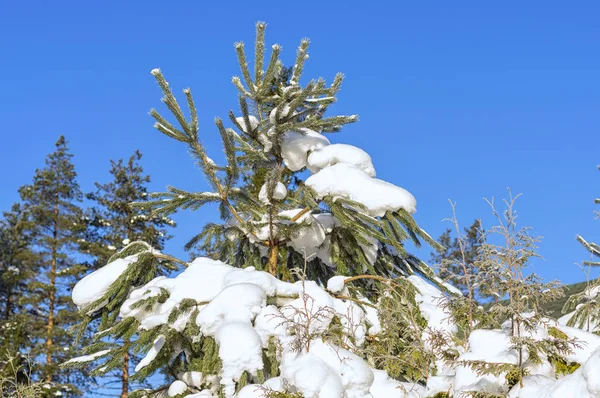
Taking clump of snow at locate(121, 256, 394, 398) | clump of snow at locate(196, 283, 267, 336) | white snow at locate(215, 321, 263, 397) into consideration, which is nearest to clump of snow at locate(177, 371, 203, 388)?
clump of snow at locate(121, 256, 394, 398)

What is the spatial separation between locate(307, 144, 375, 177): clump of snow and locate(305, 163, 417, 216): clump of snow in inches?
13.2

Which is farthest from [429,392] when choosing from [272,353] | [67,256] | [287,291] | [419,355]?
[67,256]

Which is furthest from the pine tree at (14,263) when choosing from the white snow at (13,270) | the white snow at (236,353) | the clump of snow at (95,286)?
the white snow at (236,353)

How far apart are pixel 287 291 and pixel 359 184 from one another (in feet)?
5.29

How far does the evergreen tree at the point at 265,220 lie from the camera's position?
275 inches

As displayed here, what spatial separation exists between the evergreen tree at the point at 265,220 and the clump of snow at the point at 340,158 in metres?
0.01

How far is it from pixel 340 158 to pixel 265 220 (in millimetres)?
1256

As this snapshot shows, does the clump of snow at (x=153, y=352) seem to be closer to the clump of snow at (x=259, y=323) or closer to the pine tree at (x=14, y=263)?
the clump of snow at (x=259, y=323)

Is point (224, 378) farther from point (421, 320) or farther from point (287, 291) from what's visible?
point (421, 320)

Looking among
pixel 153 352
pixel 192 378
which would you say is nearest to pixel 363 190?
pixel 192 378

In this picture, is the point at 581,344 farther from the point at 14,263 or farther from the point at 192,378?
the point at 14,263

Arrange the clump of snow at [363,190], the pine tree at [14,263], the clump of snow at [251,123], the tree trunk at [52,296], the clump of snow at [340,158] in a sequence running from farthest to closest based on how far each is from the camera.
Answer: the pine tree at [14,263] → the tree trunk at [52,296] → the clump of snow at [251,123] → the clump of snow at [340,158] → the clump of snow at [363,190]

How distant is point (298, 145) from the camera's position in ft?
28.1

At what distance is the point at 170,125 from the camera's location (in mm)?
8047
